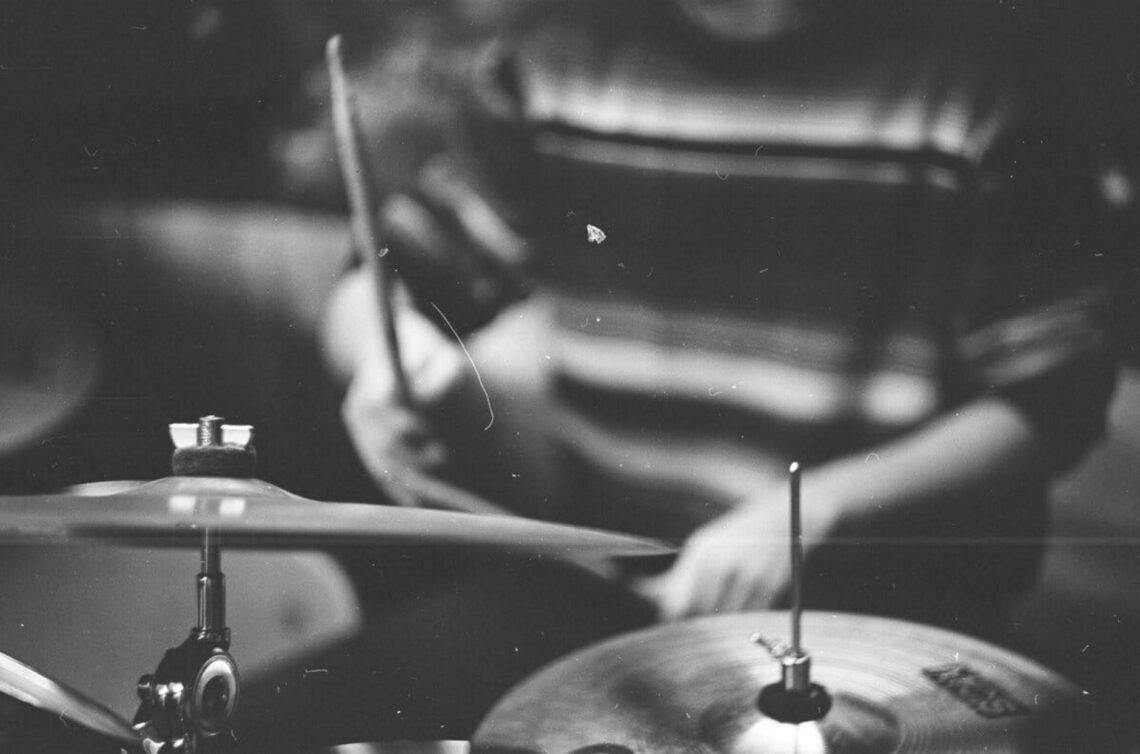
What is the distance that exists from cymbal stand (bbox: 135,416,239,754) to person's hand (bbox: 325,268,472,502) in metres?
0.27

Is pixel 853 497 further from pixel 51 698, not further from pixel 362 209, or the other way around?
pixel 51 698

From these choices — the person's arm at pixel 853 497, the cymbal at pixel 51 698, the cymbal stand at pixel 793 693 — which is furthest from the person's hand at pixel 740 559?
the cymbal at pixel 51 698

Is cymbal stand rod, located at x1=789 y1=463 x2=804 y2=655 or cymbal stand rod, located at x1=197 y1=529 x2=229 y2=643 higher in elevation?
cymbal stand rod, located at x1=789 y1=463 x2=804 y2=655

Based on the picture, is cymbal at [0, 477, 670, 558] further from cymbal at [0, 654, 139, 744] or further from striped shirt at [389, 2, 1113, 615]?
striped shirt at [389, 2, 1113, 615]

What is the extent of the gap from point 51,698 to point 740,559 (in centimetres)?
82

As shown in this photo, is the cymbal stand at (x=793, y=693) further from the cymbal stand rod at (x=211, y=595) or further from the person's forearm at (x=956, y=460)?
the cymbal stand rod at (x=211, y=595)

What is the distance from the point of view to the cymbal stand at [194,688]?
0.89m

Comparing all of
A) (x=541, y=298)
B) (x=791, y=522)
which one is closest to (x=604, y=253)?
(x=541, y=298)

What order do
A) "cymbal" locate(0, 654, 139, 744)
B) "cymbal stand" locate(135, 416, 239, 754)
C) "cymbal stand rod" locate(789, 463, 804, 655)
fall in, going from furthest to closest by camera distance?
"cymbal stand rod" locate(789, 463, 804, 655) < "cymbal stand" locate(135, 416, 239, 754) < "cymbal" locate(0, 654, 139, 744)

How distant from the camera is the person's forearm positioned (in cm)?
114

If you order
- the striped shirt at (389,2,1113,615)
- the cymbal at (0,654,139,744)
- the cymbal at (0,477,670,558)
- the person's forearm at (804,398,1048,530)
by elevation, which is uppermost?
the striped shirt at (389,2,1113,615)

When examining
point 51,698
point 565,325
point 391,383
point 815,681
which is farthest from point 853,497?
point 51,698

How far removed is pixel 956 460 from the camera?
1.14 m

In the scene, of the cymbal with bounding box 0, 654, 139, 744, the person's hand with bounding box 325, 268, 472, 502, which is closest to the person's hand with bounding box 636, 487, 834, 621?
the person's hand with bounding box 325, 268, 472, 502
